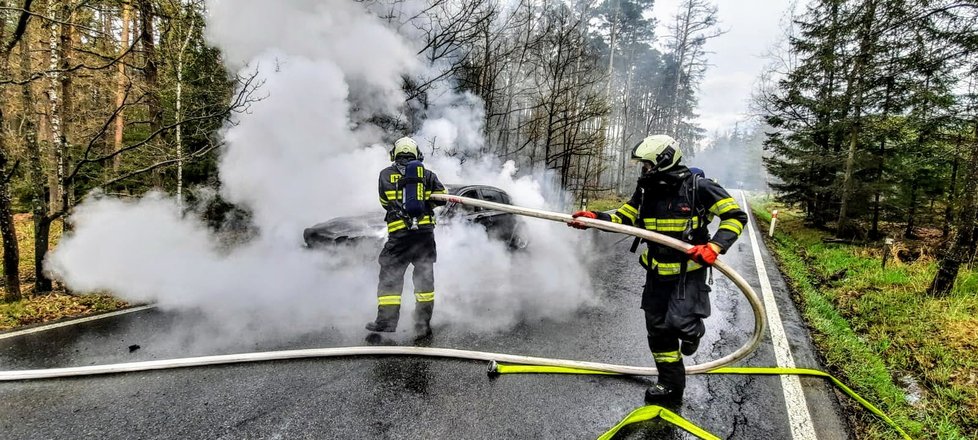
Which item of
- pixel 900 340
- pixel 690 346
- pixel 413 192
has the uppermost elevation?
pixel 413 192

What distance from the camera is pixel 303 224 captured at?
677 centimetres

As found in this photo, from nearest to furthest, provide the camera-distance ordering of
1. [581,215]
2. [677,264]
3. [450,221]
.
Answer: [677,264] < [581,215] < [450,221]

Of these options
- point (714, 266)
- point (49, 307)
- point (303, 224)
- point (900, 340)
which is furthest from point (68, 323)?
point (900, 340)

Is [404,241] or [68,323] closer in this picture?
[404,241]

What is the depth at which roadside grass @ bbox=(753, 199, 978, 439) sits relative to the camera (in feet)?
9.50

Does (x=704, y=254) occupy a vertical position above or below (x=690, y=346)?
above

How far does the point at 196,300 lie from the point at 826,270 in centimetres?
1015

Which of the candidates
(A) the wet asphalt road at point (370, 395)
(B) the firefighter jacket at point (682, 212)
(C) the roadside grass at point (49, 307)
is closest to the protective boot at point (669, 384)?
(A) the wet asphalt road at point (370, 395)

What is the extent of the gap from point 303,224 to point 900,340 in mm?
7868

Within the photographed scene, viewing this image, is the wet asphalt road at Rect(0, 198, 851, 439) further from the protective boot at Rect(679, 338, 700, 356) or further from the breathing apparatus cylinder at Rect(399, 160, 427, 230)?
the breathing apparatus cylinder at Rect(399, 160, 427, 230)

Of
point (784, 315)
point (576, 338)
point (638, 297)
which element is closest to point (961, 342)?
point (784, 315)

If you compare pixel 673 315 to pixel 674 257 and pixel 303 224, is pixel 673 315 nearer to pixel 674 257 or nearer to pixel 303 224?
pixel 674 257

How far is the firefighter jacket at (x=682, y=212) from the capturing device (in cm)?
268

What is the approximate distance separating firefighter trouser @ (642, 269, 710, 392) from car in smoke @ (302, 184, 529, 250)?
3766 mm
